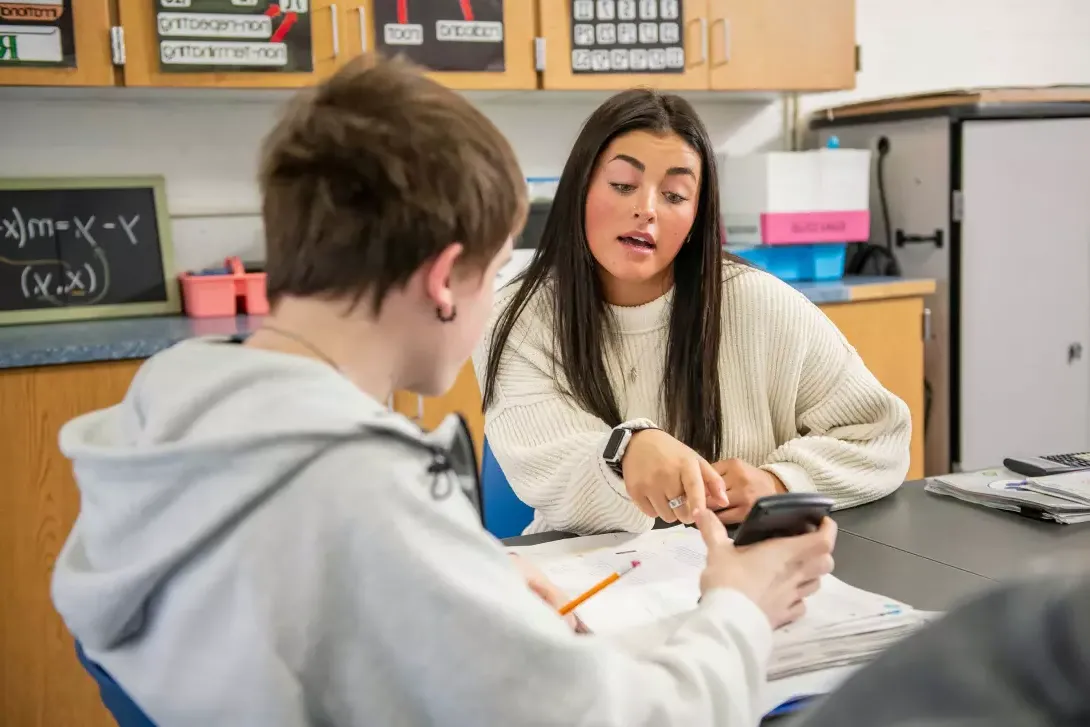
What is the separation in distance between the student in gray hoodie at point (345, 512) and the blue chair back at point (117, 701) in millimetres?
19

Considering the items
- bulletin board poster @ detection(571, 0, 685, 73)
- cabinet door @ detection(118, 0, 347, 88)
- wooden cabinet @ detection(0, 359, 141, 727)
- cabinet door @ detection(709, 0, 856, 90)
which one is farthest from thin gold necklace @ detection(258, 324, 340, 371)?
cabinet door @ detection(709, 0, 856, 90)

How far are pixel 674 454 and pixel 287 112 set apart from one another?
623 millimetres

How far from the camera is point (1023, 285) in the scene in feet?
9.30

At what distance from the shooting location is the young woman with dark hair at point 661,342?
1.44 m

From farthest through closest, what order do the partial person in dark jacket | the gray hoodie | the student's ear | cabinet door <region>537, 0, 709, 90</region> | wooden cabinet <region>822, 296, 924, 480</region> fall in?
wooden cabinet <region>822, 296, 924, 480</region>, cabinet door <region>537, 0, 709, 90</region>, the student's ear, the gray hoodie, the partial person in dark jacket

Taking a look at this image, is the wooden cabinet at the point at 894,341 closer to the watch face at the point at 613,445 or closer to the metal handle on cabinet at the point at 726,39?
the metal handle on cabinet at the point at 726,39

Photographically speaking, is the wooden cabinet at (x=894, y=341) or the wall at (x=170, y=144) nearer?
the wall at (x=170, y=144)

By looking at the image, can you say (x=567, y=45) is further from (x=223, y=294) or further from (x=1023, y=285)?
(x=1023, y=285)

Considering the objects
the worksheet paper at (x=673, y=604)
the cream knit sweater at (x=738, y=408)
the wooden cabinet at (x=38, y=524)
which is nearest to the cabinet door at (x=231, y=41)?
the wooden cabinet at (x=38, y=524)

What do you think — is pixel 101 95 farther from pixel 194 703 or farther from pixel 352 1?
pixel 194 703

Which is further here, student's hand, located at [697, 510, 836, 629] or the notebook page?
the notebook page

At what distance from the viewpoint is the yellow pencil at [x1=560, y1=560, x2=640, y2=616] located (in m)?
0.98

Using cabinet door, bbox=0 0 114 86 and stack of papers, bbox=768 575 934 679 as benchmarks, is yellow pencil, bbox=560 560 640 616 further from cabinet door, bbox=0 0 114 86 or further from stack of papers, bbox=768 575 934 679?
cabinet door, bbox=0 0 114 86

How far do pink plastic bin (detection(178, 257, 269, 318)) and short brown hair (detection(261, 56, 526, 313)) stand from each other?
1772 mm
